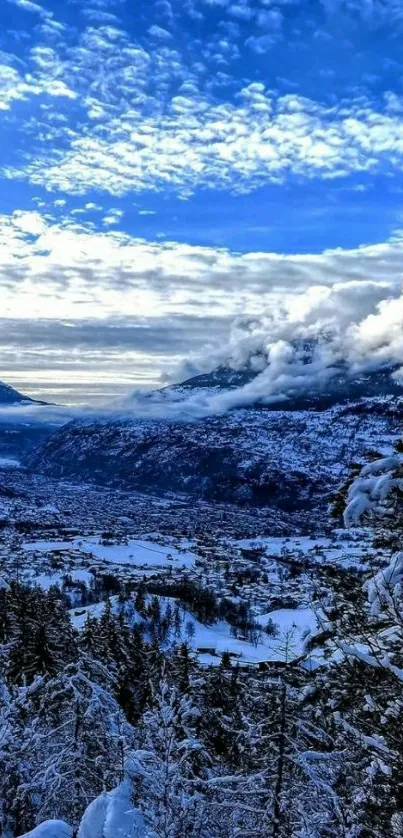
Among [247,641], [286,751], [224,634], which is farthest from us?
[224,634]

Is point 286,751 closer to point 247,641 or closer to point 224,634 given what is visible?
point 247,641

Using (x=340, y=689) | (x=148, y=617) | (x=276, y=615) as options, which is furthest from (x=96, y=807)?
(x=276, y=615)

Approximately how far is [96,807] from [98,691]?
11.1 metres

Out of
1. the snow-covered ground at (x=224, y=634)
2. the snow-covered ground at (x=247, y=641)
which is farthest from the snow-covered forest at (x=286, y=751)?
the snow-covered ground at (x=247, y=641)

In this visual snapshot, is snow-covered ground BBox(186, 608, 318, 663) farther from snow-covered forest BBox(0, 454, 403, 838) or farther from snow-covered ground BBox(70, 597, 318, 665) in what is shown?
snow-covered forest BBox(0, 454, 403, 838)

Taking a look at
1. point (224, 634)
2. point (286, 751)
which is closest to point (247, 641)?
point (224, 634)

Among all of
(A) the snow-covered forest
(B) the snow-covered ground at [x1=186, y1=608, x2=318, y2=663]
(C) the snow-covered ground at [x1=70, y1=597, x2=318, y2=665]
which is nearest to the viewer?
(A) the snow-covered forest

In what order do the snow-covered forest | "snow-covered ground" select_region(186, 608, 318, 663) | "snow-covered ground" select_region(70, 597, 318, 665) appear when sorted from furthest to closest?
"snow-covered ground" select_region(186, 608, 318, 663) < "snow-covered ground" select_region(70, 597, 318, 665) < the snow-covered forest

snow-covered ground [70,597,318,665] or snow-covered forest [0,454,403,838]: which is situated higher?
snow-covered forest [0,454,403,838]

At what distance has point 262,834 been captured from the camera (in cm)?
1394

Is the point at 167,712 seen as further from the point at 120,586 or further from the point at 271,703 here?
the point at 120,586

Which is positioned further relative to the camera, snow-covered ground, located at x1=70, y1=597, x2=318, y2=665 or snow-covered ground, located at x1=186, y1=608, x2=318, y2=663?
snow-covered ground, located at x1=186, y1=608, x2=318, y2=663

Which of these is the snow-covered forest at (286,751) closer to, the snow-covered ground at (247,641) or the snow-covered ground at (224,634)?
the snow-covered ground at (224,634)

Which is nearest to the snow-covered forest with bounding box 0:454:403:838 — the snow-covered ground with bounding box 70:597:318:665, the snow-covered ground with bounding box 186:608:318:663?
the snow-covered ground with bounding box 70:597:318:665
